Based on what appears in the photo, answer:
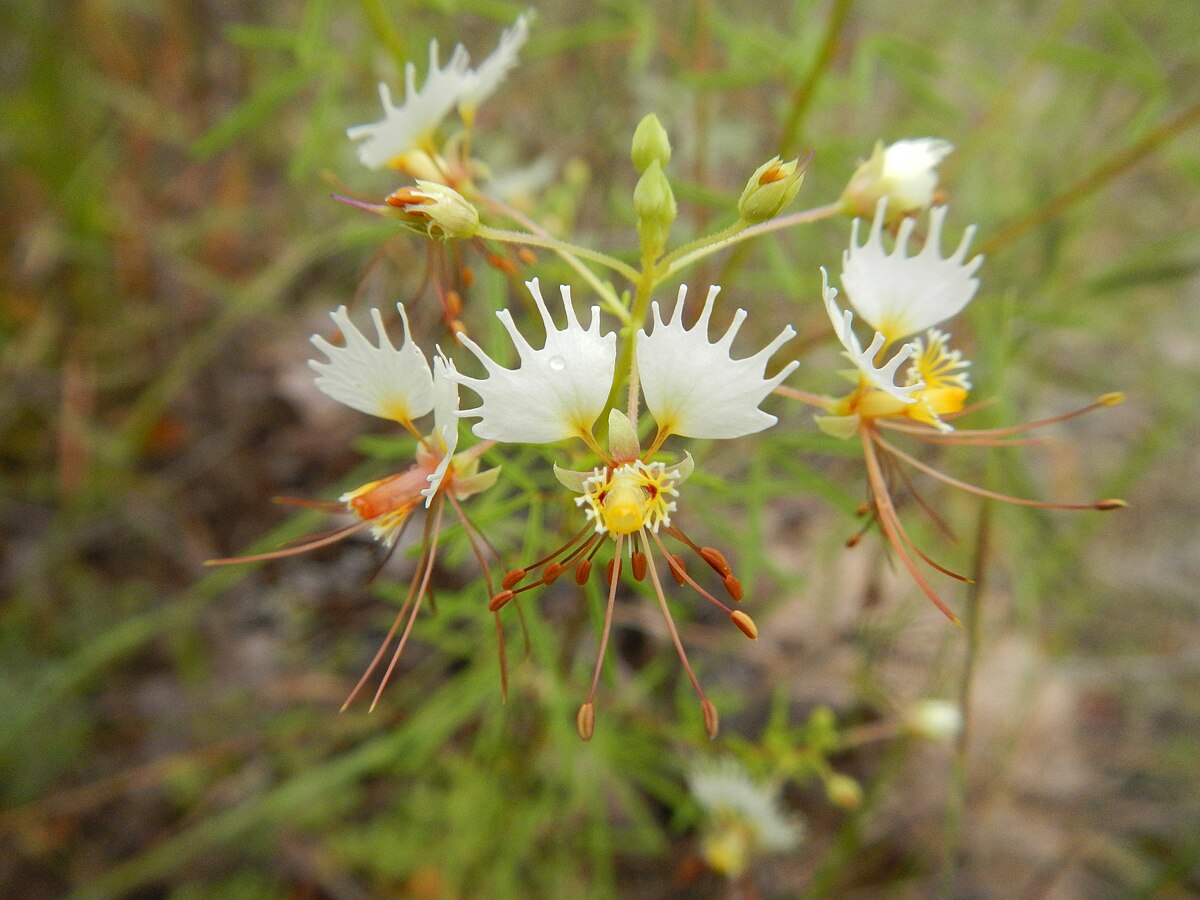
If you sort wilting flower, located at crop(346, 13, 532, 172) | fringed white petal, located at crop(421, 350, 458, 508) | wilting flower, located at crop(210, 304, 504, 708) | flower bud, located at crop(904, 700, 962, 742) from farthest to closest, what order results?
flower bud, located at crop(904, 700, 962, 742)
wilting flower, located at crop(346, 13, 532, 172)
wilting flower, located at crop(210, 304, 504, 708)
fringed white petal, located at crop(421, 350, 458, 508)

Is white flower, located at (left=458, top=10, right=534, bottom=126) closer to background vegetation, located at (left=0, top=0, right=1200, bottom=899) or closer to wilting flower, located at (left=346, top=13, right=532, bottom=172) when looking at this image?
wilting flower, located at (left=346, top=13, right=532, bottom=172)

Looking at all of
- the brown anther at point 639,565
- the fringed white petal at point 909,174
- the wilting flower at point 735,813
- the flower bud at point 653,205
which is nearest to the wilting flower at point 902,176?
the fringed white petal at point 909,174

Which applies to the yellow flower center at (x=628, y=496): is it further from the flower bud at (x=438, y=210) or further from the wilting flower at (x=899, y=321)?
the flower bud at (x=438, y=210)

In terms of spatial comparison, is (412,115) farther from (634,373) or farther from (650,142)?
(634,373)

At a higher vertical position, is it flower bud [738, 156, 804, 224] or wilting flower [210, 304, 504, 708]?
flower bud [738, 156, 804, 224]

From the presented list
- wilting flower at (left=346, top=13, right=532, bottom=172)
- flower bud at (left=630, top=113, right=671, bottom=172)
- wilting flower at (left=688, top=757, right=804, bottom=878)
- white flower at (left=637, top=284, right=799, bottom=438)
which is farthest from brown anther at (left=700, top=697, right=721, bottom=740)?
wilting flower at (left=688, top=757, right=804, bottom=878)
